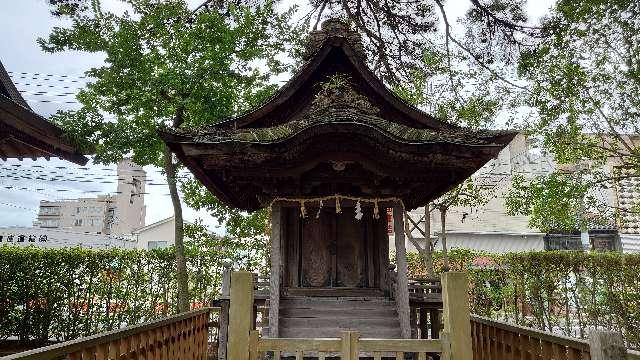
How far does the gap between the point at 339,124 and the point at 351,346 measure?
3035 millimetres

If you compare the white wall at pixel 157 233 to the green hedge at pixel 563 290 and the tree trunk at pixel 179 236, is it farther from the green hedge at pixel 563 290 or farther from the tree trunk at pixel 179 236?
the green hedge at pixel 563 290

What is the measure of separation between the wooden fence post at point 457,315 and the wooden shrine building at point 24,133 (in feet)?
19.5

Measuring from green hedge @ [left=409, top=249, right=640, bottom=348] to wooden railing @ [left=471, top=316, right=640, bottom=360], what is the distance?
7.67 m

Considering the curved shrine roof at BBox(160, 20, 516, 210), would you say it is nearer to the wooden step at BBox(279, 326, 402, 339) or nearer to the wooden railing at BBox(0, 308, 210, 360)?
the wooden step at BBox(279, 326, 402, 339)

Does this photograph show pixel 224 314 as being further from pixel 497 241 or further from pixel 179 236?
pixel 497 241

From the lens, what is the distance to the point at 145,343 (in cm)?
562

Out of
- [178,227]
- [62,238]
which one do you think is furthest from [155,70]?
[62,238]

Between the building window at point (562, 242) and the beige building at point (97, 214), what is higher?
the beige building at point (97, 214)

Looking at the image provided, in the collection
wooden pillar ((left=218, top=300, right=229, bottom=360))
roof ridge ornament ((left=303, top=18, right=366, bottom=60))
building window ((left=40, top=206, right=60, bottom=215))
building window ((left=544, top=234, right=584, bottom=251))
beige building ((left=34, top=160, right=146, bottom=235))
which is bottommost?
wooden pillar ((left=218, top=300, right=229, bottom=360))

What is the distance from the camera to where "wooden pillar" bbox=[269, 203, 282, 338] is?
6809 millimetres

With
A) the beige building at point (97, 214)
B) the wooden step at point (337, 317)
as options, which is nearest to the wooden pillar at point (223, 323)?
the wooden step at point (337, 317)

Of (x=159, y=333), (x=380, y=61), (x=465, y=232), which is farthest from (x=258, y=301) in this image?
(x=465, y=232)

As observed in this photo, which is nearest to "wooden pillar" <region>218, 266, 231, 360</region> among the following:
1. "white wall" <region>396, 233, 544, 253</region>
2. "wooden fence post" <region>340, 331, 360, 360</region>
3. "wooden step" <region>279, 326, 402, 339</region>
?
"wooden step" <region>279, 326, 402, 339</region>

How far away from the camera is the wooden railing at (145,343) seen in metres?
3.88
